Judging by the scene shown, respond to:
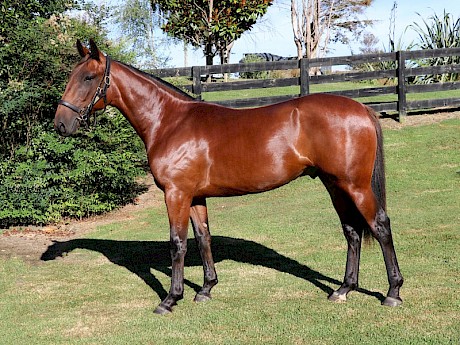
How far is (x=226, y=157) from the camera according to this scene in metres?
5.35

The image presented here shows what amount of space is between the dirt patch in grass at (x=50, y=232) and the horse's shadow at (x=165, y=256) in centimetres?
26

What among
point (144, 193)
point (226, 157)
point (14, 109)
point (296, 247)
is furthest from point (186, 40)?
point (226, 157)

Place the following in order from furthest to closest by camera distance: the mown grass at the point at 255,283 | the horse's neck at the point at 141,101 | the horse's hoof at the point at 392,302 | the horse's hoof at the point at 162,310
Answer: the horse's neck at the point at 141,101, the horse's hoof at the point at 162,310, the horse's hoof at the point at 392,302, the mown grass at the point at 255,283

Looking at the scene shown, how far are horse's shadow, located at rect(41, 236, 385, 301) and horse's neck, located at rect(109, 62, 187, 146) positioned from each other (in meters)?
1.78

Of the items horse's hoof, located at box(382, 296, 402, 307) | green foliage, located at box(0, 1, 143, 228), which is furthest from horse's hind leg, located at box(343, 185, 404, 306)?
green foliage, located at box(0, 1, 143, 228)

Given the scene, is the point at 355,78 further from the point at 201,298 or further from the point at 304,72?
the point at 201,298

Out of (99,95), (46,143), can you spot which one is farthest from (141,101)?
(46,143)

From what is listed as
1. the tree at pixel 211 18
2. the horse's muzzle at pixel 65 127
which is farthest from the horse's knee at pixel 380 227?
the tree at pixel 211 18

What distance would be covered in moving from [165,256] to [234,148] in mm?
2889

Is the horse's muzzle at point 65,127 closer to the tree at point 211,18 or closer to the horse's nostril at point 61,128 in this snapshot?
→ the horse's nostril at point 61,128

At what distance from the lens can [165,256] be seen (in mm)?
7711

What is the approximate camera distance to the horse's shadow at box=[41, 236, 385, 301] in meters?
6.28

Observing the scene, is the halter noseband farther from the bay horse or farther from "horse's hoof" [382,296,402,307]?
"horse's hoof" [382,296,402,307]

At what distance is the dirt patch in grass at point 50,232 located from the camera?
840 centimetres
